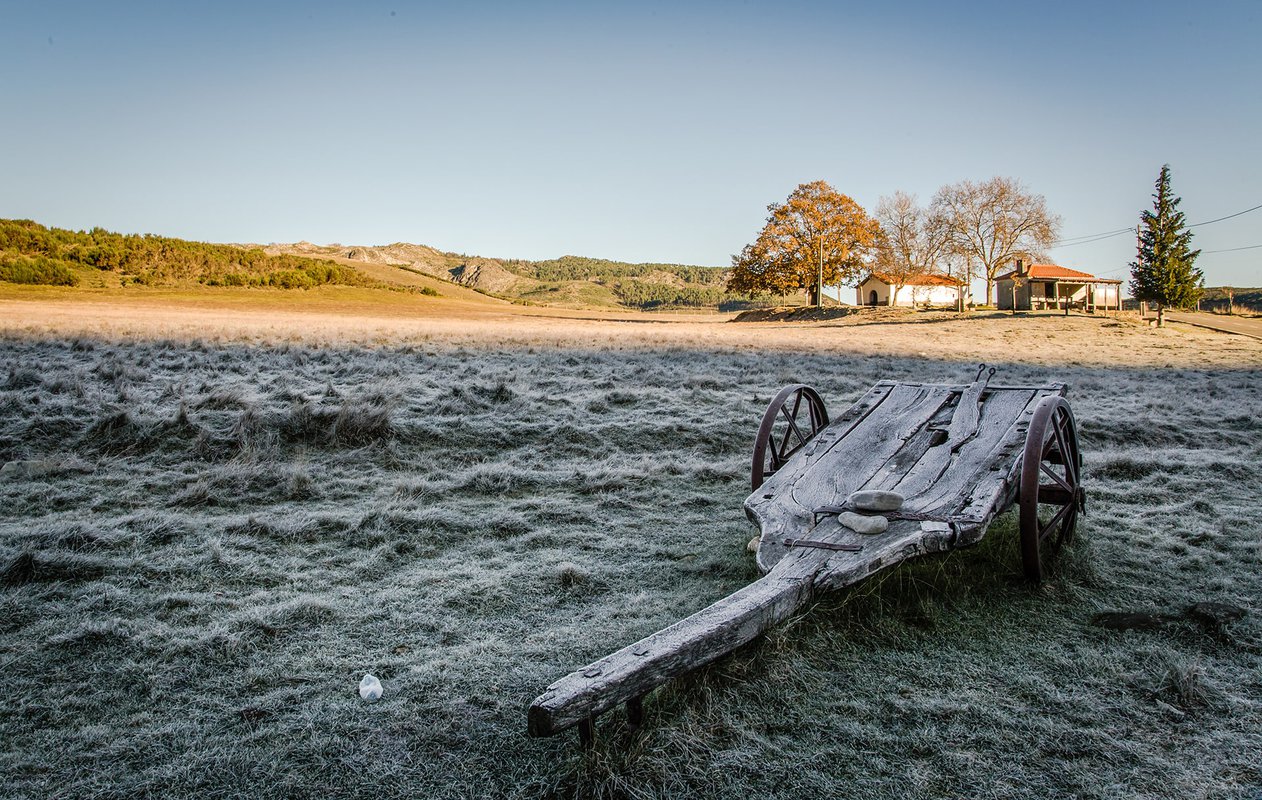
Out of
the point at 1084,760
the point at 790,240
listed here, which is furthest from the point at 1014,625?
the point at 790,240

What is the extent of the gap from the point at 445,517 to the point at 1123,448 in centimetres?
768

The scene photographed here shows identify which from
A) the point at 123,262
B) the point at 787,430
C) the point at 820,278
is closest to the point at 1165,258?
the point at 820,278

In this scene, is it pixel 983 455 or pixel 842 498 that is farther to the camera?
pixel 983 455

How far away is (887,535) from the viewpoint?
11.1ft

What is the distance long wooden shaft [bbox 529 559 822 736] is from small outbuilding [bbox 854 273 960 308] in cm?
5781

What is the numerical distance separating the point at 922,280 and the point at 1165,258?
17003mm

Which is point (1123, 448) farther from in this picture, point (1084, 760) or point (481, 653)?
Answer: point (481, 653)

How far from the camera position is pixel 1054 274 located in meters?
50.9

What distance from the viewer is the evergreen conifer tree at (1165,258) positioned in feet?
142

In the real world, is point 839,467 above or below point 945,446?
below

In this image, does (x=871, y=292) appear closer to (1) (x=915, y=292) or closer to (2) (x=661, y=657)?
(1) (x=915, y=292)

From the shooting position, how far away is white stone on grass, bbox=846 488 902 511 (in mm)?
3635

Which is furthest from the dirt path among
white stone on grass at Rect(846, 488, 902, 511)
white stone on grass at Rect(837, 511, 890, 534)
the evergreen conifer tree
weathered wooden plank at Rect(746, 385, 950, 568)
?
white stone on grass at Rect(837, 511, 890, 534)

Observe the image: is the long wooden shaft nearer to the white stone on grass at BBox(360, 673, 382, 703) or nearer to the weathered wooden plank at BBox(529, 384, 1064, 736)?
the weathered wooden plank at BBox(529, 384, 1064, 736)
